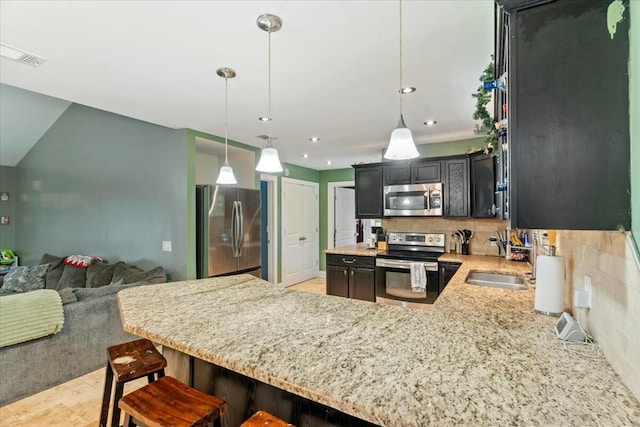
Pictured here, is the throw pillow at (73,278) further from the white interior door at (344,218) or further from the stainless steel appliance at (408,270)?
the white interior door at (344,218)

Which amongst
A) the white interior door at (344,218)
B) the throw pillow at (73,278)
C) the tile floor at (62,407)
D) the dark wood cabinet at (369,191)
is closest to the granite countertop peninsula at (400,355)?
the tile floor at (62,407)

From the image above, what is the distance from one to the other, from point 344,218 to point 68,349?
542 centimetres

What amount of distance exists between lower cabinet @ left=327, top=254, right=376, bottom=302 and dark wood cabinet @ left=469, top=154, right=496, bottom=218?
1.45m

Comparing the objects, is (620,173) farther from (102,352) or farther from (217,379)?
(102,352)

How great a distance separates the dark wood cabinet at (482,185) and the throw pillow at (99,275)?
4.56 meters

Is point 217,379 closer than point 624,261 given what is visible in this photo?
No

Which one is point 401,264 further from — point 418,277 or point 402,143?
point 402,143

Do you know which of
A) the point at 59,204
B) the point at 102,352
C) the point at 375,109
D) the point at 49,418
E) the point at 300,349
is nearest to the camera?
the point at 300,349

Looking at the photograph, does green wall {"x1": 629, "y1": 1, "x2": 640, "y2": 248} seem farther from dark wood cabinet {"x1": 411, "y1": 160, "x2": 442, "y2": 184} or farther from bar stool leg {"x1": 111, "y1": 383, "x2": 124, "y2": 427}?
dark wood cabinet {"x1": 411, "y1": 160, "x2": 442, "y2": 184}

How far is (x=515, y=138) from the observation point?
2.96ft

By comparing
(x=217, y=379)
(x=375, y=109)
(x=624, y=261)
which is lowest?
(x=217, y=379)

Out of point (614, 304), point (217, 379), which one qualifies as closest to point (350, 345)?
point (217, 379)

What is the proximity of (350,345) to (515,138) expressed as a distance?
0.83 m

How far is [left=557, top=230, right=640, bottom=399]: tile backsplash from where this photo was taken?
79 cm
